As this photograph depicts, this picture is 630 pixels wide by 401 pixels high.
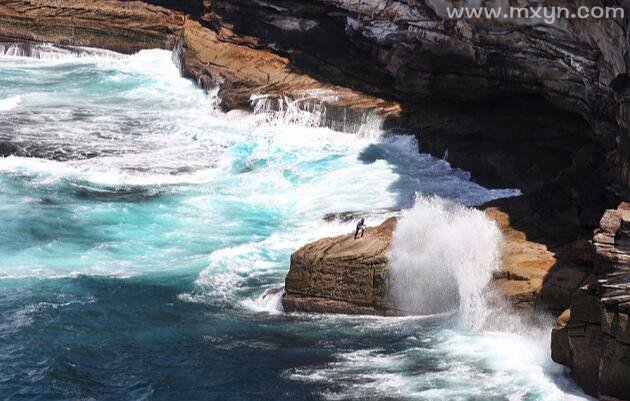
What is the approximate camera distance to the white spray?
939 inches

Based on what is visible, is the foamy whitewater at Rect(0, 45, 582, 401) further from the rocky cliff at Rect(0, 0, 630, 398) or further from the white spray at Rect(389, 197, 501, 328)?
the rocky cliff at Rect(0, 0, 630, 398)

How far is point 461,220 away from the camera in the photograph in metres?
25.4

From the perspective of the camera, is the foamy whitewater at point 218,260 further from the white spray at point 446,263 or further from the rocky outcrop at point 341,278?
the rocky outcrop at point 341,278

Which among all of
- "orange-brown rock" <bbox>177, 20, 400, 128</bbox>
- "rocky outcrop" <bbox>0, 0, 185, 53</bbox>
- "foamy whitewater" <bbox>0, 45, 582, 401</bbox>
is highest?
"rocky outcrop" <bbox>0, 0, 185, 53</bbox>

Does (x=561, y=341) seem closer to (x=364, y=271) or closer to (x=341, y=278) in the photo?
(x=364, y=271)

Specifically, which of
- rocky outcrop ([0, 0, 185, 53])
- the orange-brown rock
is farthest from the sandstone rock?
rocky outcrop ([0, 0, 185, 53])

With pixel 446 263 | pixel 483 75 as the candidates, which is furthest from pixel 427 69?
pixel 446 263

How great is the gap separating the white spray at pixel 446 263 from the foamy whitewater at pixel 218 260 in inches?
1.4

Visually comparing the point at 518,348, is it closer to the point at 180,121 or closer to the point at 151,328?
the point at 151,328

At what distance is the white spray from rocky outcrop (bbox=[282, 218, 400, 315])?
338 mm

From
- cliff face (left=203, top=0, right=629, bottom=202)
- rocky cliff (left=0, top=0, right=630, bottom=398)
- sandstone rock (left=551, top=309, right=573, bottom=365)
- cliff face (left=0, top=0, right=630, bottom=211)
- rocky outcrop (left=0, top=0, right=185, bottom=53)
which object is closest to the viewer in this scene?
sandstone rock (left=551, top=309, right=573, bottom=365)

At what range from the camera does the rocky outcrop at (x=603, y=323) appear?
1928 cm

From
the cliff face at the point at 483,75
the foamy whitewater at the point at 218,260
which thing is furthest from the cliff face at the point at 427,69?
the foamy whitewater at the point at 218,260

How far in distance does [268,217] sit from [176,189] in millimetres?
3951
